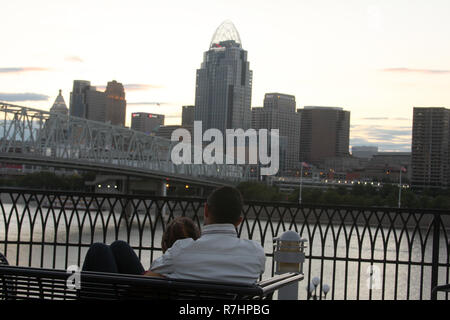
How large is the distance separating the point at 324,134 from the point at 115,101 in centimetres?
6117

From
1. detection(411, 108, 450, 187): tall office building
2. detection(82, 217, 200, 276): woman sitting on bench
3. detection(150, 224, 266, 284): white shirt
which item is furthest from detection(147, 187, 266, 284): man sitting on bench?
detection(411, 108, 450, 187): tall office building

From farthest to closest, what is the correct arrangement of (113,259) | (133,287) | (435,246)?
(435,246) → (113,259) → (133,287)

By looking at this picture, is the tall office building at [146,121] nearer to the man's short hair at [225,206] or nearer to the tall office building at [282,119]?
the tall office building at [282,119]

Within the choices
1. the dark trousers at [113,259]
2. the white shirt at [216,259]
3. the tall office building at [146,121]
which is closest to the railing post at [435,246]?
the white shirt at [216,259]

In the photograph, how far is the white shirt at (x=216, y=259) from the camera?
9.42 feet

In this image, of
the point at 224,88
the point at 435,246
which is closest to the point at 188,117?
the point at 224,88

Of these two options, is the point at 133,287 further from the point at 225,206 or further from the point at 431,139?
the point at 431,139

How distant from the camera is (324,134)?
177m

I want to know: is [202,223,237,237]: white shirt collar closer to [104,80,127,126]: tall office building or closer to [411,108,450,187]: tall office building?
[411,108,450,187]: tall office building

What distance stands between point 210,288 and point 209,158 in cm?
10188

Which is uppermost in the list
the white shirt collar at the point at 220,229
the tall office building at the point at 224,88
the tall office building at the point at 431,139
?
the tall office building at the point at 224,88

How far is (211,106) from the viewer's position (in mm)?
168625

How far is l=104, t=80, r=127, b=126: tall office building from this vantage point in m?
187
